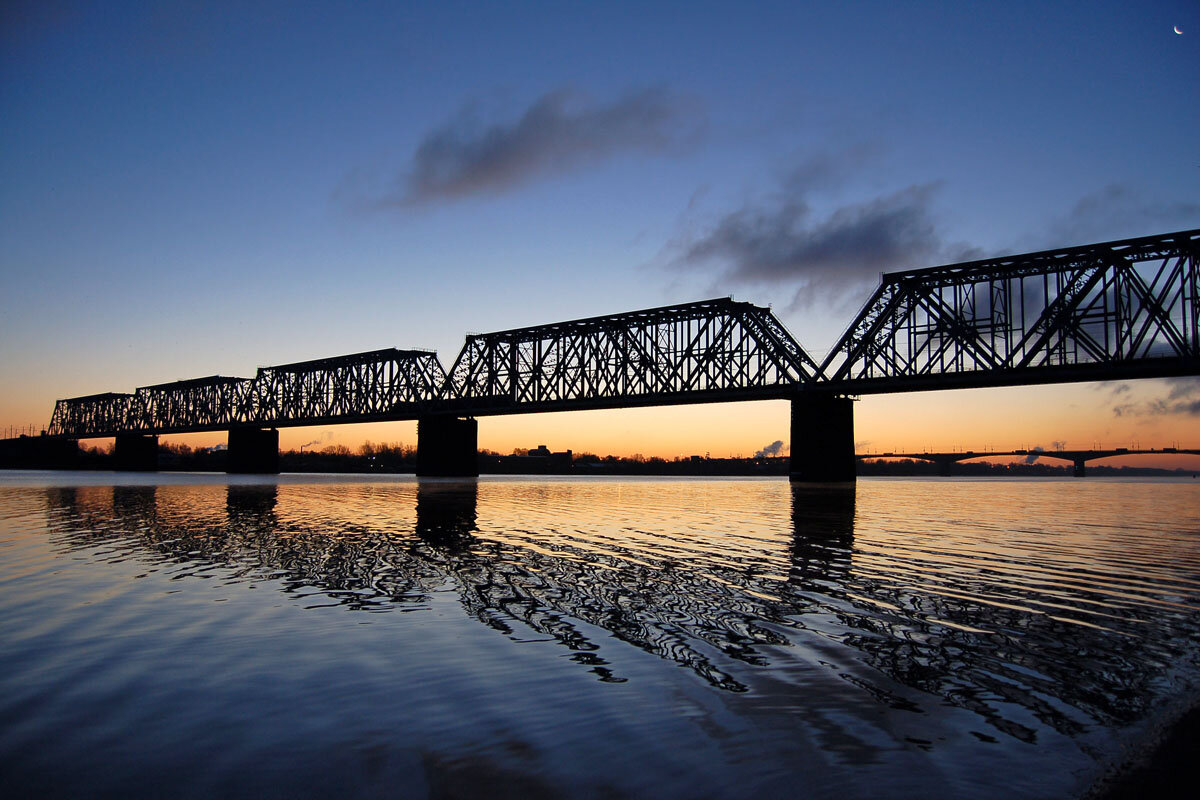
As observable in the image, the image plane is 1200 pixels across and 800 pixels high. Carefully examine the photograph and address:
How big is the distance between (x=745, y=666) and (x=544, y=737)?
106 inches

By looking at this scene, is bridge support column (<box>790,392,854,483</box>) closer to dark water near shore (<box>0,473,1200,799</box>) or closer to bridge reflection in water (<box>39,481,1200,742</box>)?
bridge reflection in water (<box>39,481,1200,742</box>)

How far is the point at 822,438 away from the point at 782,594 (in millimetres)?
67651

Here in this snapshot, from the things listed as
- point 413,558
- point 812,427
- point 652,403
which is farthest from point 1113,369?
point 413,558

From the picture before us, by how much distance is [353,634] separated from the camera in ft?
31.1

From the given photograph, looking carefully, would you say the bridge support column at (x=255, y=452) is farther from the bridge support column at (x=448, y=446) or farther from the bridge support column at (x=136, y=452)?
the bridge support column at (x=448, y=446)

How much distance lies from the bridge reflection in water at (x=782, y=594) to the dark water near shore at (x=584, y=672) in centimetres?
7

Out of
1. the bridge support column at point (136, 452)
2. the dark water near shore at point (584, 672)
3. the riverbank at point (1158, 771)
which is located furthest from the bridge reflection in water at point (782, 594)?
the bridge support column at point (136, 452)

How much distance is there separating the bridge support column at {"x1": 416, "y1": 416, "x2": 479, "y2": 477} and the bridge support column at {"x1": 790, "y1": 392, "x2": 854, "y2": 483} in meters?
51.2

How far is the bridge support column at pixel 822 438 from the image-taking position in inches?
2936

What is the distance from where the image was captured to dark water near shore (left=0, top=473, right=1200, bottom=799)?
5.38m

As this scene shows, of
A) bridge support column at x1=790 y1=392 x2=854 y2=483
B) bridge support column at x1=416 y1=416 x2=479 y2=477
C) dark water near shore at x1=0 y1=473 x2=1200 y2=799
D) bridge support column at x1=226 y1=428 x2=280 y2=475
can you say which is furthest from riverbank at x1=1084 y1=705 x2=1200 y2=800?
bridge support column at x1=226 y1=428 x2=280 y2=475

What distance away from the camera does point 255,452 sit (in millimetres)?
152375

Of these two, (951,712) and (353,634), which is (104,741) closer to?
(353,634)

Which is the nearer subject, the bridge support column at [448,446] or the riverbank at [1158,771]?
the riverbank at [1158,771]
